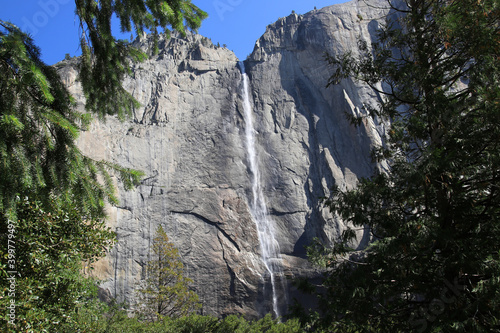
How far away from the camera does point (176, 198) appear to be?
95.0 ft

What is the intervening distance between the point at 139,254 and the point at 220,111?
14510 mm

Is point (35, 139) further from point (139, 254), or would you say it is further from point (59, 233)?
point (139, 254)

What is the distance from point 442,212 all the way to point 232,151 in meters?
26.6

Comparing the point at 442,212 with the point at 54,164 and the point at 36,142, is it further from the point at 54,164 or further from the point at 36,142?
the point at 36,142

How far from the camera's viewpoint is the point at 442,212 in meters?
5.79

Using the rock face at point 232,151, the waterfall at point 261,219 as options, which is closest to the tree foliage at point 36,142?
the rock face at point 232,151

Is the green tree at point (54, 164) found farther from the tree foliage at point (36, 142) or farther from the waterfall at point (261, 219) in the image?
the waterfall at point (261, 219)

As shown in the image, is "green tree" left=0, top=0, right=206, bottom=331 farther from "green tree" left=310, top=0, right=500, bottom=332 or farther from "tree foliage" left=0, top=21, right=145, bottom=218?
"green tree" left=310, top=0, right=500, bottom=332

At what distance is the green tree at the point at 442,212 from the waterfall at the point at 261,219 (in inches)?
806

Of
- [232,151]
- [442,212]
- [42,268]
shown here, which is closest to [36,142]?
[42,268]

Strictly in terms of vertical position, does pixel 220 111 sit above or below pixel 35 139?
above

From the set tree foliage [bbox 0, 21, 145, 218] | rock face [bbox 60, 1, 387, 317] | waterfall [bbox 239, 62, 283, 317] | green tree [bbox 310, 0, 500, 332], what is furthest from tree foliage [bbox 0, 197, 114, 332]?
waterfall [bbox 239, 62, 283, 317]

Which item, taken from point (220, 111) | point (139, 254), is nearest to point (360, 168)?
point (220, 111)

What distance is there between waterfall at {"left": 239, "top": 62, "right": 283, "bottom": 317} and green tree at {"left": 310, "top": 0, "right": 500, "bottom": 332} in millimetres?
20467
